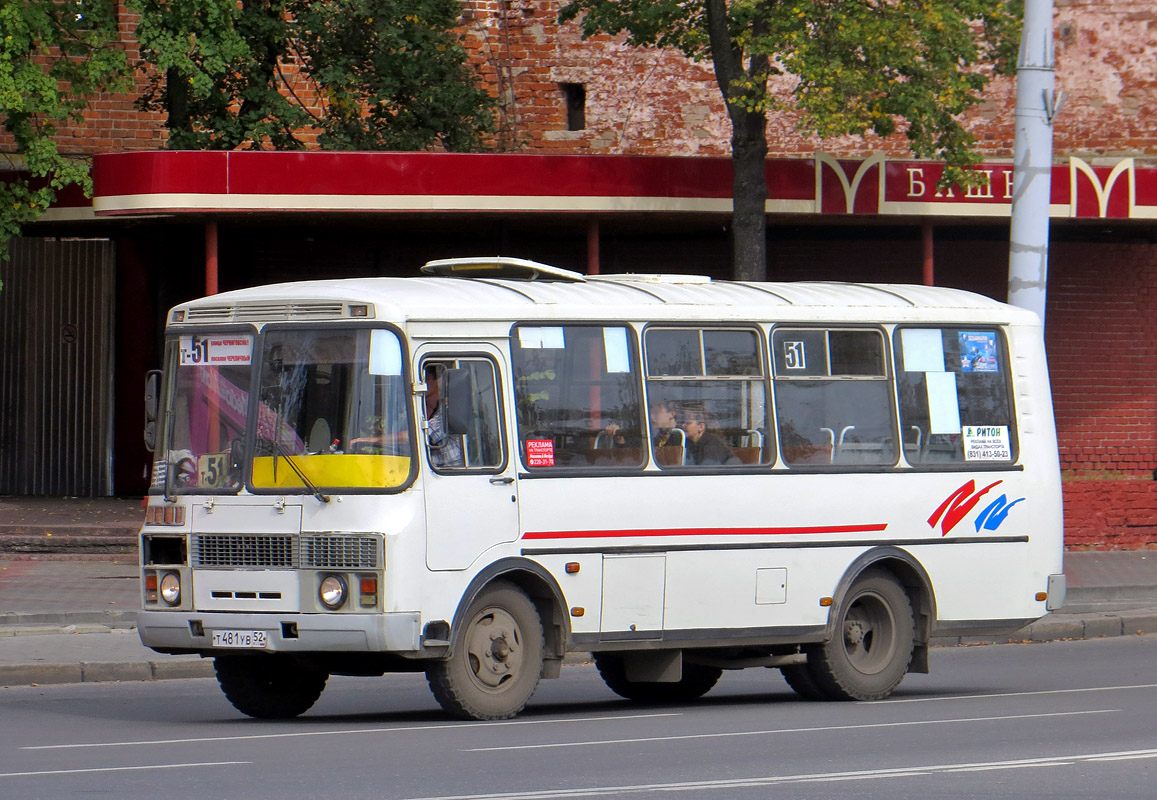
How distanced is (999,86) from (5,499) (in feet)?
47.8

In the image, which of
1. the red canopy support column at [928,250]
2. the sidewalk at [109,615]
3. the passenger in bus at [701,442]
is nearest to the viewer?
the passenger in bus at [701,442]

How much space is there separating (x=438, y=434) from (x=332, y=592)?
41.3 inches

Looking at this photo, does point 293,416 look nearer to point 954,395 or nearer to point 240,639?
point 240,639

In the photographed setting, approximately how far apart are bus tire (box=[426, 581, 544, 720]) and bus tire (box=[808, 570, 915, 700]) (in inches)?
87.9

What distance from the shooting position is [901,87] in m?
19.2

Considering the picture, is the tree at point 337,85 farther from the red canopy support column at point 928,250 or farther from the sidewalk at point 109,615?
the red canopy support column at point 928,250

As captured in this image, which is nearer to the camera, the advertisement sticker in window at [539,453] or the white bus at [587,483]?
the white bus at [587,483]

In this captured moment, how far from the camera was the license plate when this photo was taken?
34.0ft

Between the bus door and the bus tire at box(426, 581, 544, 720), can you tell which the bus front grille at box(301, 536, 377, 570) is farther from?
the bus tire at box(426, 581, 544, 720)

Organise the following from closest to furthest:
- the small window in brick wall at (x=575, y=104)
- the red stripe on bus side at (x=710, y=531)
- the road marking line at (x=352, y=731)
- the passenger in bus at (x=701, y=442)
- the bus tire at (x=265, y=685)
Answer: the road marking line at (x=352, y=731)
the red stripe on bus side at (x=710, y=531)
the bus tire at (x=265, y=685)
the passenger in bus at (x=701, y=442)
the small window in brick wall at (x=575, y=104)

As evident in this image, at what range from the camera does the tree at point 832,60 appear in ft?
61.0

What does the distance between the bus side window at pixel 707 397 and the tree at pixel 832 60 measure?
6.96m

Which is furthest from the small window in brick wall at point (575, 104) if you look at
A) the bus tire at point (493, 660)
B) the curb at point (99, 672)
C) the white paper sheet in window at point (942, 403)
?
the bus tire at point (493, 660)

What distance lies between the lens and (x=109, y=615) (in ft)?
52.0
